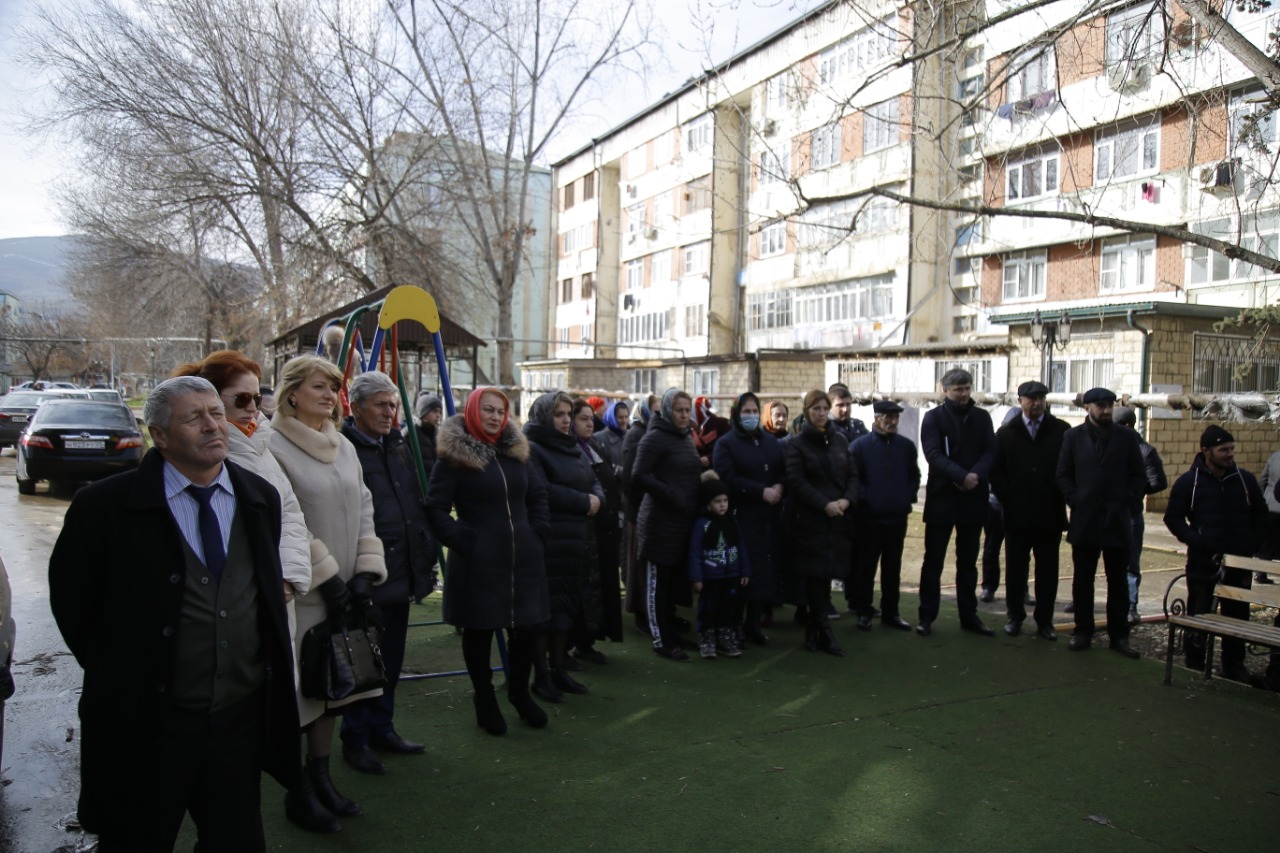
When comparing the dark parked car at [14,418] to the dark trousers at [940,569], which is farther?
the dark parked car at [14,418]

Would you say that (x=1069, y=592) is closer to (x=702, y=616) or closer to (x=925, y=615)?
(x=925, y=615)

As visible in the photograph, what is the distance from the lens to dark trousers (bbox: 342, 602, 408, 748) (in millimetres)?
4684

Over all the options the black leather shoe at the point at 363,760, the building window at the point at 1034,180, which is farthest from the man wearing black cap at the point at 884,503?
the building window at the point at 1034,180

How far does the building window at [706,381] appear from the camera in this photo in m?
31.6

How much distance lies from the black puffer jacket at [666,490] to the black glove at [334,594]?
3276 millimetres

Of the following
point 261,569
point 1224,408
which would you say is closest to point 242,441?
point 261,569

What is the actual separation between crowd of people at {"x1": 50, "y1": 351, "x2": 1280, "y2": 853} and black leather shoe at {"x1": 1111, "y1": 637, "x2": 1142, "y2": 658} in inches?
1.0

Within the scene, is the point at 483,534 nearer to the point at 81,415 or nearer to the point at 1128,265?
the point at 81,415

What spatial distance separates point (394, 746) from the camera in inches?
191

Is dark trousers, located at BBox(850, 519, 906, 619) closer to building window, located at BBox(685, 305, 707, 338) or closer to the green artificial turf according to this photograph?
the green artificial turf

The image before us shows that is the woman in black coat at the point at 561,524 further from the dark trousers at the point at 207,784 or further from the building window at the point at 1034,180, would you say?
the building window at the point at 1034,180

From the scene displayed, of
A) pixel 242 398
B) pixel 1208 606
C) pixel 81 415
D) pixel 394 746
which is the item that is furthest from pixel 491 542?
pixel 81 415

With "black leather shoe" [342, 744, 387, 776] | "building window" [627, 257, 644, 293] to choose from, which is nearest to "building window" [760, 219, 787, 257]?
"building window" [627, 257, 644, 293]

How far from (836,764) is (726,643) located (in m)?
2.22
